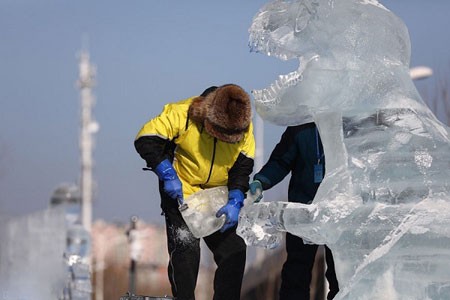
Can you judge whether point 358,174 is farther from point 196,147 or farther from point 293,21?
point 196,147

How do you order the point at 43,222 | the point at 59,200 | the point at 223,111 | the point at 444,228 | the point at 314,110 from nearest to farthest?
the point at 444,228
the point at 314,110
the point at 223,111
the point at 43,222
the point at 59,200

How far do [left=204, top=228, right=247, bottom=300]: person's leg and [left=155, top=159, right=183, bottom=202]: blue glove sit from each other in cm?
40

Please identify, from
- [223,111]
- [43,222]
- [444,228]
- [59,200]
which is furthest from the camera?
[59,200]

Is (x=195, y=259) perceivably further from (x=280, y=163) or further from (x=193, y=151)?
(x=280, y=163)

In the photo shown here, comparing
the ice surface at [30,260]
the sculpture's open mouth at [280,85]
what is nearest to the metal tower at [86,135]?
the ice surface at [30,260]

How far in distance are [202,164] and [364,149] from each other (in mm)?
1975

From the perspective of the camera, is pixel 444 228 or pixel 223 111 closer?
pixel 444 228

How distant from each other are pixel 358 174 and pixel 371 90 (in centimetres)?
35

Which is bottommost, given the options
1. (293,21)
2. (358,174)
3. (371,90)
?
(358,174)

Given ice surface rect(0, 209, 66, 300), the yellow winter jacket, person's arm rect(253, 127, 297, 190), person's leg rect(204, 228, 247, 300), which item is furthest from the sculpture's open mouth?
ice surface rect(0, 209, 66, 300)

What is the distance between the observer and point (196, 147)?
6.13m

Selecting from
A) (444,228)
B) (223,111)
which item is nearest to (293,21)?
(444,228)

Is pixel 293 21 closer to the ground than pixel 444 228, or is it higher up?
higher up

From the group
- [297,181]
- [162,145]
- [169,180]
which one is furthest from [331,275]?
[162,145]
